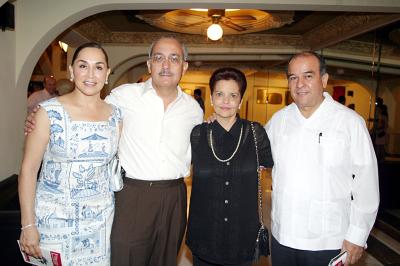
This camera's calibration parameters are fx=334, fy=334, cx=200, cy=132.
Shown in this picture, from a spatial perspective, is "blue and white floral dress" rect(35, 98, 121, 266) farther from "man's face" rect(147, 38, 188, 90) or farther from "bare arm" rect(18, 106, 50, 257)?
"man's face" rect(147, 38, 188, 90)

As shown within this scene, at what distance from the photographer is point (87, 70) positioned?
1.68 metres

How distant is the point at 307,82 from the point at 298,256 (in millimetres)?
953

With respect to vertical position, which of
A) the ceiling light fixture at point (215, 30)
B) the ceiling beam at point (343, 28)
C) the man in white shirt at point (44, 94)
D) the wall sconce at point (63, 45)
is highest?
the ceiling beam at point (343, 28)

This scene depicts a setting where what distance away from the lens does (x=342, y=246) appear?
1.79 meters

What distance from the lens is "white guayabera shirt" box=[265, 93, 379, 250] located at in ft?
5.76

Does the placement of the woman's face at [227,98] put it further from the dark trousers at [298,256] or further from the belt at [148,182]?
the dark trousers at [298,256]

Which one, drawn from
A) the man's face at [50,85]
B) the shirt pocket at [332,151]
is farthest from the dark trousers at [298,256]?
the man's face at [50,85]

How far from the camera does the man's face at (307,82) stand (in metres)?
1.79

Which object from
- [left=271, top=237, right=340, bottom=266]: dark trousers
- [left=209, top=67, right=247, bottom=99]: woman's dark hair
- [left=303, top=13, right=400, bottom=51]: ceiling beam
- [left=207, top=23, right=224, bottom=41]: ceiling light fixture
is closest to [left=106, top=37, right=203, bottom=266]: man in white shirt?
[left=209, top=67, right=247, bottom=99]: woman's dark hair

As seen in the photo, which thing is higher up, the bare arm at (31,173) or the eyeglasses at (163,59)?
the eyeglasses at (163,59)

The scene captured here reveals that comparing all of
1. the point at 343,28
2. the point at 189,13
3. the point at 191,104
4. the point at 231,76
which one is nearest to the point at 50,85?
the point at 189,13

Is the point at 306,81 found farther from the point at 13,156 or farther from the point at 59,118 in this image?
the point at 13,156

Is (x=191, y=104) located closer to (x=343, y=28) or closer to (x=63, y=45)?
(x=343, y=28)

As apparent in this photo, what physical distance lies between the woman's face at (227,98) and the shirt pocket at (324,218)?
0.67 m
